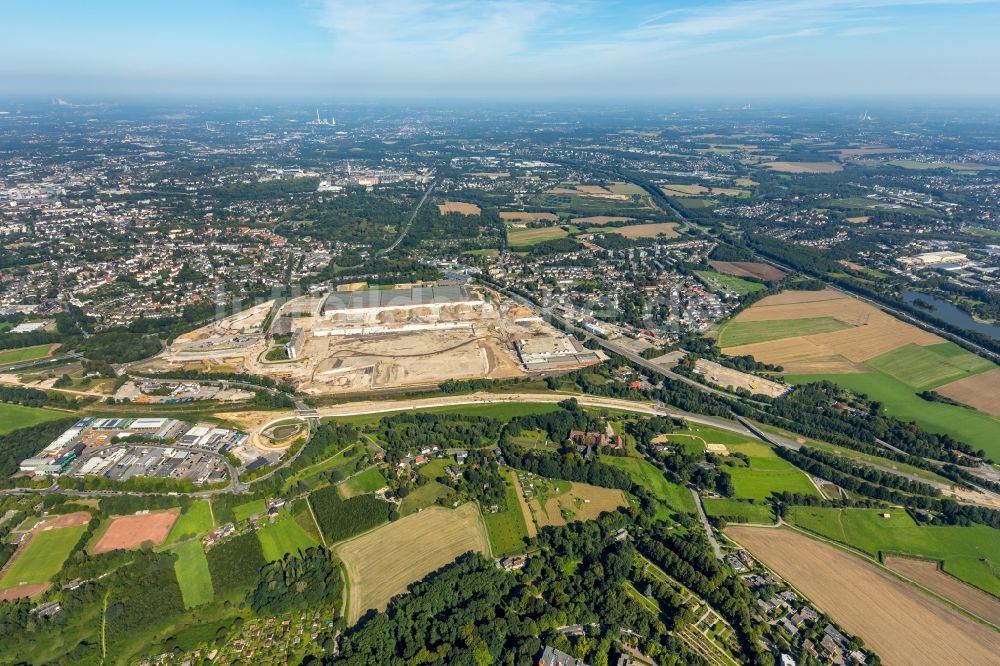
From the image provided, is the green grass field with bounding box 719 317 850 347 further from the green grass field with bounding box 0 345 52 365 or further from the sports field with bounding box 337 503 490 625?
the green grass field with bounding box 0 345 52 365

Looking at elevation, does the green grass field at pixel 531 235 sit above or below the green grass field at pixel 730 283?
above

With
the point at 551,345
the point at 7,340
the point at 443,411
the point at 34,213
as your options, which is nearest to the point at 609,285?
the point at 551,345

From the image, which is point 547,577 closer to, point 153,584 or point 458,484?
point 458,484

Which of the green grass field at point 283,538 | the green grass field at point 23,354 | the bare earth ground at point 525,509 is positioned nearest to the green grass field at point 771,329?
the bare earth ground at point 525,509

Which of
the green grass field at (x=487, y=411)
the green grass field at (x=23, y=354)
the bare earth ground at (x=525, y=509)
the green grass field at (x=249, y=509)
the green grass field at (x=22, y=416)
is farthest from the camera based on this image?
the green grass field at (x=23, y=354)

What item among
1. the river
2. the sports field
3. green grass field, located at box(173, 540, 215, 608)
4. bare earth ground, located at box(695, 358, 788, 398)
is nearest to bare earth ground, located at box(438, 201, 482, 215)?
bare earth ground, located at box(695, 358, 788, 398)

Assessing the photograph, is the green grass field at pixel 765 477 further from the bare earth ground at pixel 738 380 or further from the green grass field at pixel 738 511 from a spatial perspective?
the bare earth ground at pixel 738 380

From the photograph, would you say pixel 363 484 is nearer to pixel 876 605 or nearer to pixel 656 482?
pixel 656 482
